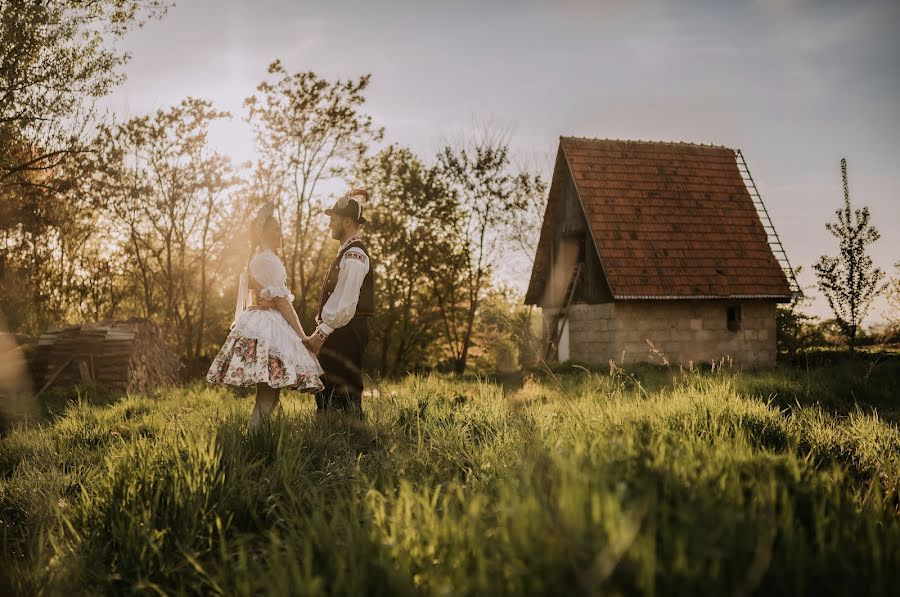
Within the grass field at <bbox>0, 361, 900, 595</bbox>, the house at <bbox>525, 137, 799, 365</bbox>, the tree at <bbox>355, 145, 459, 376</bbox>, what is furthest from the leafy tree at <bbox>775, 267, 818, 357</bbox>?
the grass field at <bbox>0, 361, 900, 595</bbox>

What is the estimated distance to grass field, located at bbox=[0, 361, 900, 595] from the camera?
2.12 meters

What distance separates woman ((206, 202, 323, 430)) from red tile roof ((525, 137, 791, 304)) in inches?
530

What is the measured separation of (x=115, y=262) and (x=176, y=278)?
4.07 meters

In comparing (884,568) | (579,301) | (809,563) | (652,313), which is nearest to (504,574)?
(809,563)

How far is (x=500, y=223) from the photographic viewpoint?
25.8m

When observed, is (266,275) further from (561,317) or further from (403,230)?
(403,230)

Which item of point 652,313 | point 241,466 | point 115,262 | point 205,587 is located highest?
point 115,262

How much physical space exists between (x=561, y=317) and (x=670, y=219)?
4440 mm

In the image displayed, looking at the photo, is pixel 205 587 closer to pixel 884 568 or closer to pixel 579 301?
pixel 884 568

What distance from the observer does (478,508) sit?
2.47 m

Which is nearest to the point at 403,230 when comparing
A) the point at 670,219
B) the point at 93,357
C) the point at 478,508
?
the point at 670,219

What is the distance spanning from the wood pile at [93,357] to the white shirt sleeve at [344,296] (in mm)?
8501

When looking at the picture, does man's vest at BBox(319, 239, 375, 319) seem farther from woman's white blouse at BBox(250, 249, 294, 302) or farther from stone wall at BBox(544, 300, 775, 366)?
stone wall at BBox(544, 300, 775, 366)

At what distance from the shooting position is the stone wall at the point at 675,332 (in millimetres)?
18875
